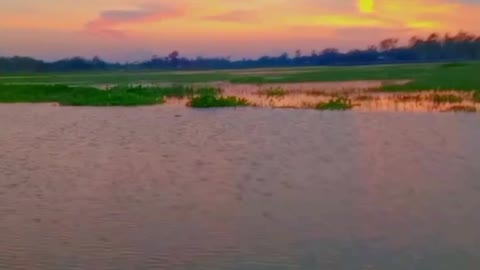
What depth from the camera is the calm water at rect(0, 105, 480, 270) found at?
24.0 feet

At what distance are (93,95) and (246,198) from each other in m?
24.2

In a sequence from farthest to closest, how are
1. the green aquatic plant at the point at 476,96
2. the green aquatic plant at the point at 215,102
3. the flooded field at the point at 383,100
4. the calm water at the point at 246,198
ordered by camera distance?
the green aquatic plant at the point at 215,102
the green aquatic plant at the point at 476,96
the flooded field at the point at 383,100
the calm water at the point at 246,198

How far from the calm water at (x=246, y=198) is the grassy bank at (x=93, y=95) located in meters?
12.3

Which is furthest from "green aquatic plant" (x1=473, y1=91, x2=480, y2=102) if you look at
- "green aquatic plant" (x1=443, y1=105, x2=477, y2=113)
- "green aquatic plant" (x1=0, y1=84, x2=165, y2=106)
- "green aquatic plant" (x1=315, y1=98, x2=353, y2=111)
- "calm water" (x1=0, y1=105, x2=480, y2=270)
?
"green aquatic plant" (x1=0, y1=84, x2=165, y2=106)

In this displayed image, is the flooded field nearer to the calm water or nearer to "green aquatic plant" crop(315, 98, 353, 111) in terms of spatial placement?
"green aquatic plant" crop(315, 98, 353, 111)

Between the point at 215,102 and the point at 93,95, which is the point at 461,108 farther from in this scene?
the point at 93,95

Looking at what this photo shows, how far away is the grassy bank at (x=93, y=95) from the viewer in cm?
3123

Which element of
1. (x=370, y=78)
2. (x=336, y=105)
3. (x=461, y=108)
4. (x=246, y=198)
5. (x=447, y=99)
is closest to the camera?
(x=246, y=198)

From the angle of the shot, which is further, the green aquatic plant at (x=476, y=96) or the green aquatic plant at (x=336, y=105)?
the green aquatic plant at (x=476, y=96)

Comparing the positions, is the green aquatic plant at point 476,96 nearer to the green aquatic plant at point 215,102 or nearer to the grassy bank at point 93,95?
the green aquatic plant at point 215,102

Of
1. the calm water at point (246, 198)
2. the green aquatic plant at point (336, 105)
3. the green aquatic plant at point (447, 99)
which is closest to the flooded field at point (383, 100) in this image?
the green aquatic plant at point (447, 99)

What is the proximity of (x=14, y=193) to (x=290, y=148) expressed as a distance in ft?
20.3

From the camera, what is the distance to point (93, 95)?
33.1 m

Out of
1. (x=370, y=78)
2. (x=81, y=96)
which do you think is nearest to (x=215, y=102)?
(x=81, y=96)
